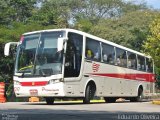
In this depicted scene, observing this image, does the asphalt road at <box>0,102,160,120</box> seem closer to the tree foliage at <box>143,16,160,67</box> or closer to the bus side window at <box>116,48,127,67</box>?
the bus side window at <box>116,48,127,67</box>

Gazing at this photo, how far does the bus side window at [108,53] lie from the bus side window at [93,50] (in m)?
0.59

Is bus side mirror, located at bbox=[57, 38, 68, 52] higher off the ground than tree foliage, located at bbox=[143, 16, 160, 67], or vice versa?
tree foliage, located at bbox=[143, 16, 160, 67]

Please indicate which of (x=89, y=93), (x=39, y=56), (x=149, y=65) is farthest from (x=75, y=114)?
(x=149, y=65)

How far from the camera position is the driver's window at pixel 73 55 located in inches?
748

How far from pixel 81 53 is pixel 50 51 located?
157 centimetres

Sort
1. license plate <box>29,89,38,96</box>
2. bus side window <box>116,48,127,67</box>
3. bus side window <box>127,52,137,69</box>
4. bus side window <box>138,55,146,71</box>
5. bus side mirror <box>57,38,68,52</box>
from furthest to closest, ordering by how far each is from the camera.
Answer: bus side window <box>138,55,146,71</box> < bus side window <box>127,52,137,69</box> < bus side window <box>116,48,127,67</box> < license plate <box>29,89,38,96</box> < bus side mirror <box>57,38,68,52</box>

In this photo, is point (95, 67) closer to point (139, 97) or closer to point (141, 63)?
point (139, 97)

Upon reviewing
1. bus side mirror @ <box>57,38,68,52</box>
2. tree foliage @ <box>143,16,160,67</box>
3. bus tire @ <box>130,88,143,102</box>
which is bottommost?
bus tire @ <box>130,88,143,102</box>

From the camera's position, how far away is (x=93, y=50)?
21.0m

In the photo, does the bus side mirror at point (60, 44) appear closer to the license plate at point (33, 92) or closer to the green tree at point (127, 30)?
the license plate at point (33, 92)

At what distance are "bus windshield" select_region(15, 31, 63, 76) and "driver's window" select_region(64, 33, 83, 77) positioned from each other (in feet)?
1.45

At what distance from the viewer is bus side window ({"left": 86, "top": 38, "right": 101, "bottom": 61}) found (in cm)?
2056

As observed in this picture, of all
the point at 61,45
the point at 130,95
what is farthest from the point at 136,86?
the point at 61,45

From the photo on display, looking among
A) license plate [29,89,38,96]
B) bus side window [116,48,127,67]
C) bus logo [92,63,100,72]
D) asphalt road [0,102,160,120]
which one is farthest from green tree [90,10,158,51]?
asphalt road [0,102,160,120]
